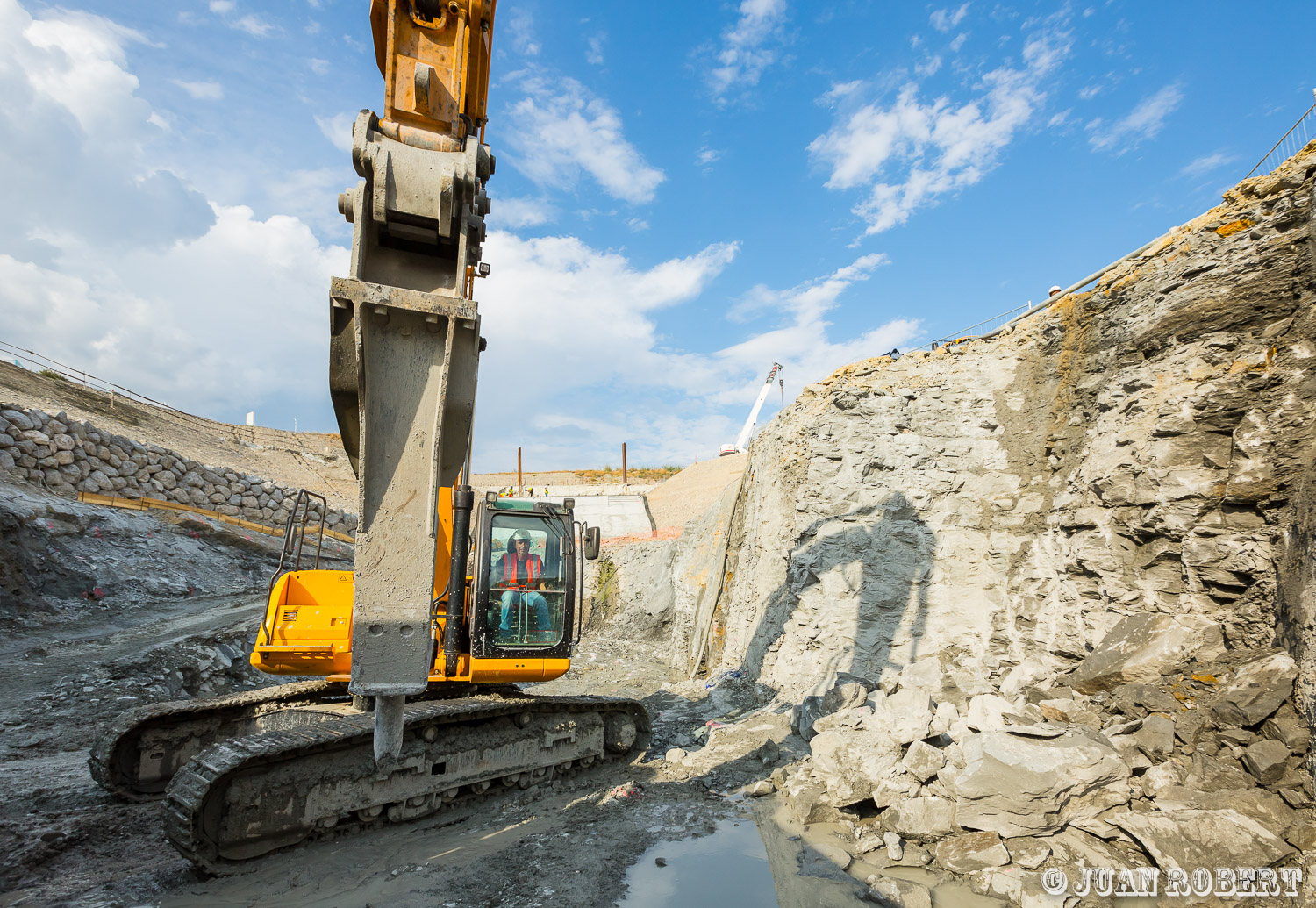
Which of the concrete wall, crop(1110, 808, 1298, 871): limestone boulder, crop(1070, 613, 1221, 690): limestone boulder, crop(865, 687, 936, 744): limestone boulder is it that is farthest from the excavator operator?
the concrete wall

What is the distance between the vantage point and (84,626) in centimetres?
1170

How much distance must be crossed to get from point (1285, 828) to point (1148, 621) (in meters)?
2.28

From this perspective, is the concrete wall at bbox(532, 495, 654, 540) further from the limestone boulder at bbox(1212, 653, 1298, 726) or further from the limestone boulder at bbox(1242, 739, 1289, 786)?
the limestone boulder at bbox(1242, 739, 1289, 786)

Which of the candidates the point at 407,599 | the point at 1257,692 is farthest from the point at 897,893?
the point at 407,599

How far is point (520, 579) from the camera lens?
21.2 ft

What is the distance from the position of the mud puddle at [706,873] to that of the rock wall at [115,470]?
460 inches

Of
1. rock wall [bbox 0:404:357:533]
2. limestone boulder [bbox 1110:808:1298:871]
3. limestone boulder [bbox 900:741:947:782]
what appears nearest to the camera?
limestone boulder [bbox 1110:808:1298:871]

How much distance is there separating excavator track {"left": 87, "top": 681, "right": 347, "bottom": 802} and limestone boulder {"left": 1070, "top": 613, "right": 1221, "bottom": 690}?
7354mm

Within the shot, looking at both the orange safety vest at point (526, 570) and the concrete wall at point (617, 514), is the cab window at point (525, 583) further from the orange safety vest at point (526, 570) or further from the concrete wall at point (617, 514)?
the concrete wall at point (617, 514)

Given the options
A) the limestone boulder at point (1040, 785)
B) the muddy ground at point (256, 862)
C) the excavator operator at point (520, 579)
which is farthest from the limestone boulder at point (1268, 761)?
the excavator operator at point (520, 579)

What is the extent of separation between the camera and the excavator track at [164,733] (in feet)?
18.8

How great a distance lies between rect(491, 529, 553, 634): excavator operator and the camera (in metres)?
6.35

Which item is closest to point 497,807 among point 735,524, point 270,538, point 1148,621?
point 1148,621

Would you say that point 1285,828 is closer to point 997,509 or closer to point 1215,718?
point 1215,718
